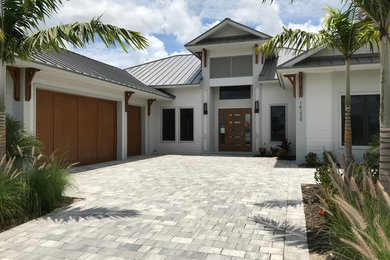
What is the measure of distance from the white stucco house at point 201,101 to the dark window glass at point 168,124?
58 mm

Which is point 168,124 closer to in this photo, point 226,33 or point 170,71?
point 170,71

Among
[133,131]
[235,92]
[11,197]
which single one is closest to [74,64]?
[133,131]

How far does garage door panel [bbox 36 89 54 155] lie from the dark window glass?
26.3 feet

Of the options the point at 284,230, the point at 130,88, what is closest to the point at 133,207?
the point at 284,230

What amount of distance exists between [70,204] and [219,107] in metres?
12.6

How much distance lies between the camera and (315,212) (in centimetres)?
509

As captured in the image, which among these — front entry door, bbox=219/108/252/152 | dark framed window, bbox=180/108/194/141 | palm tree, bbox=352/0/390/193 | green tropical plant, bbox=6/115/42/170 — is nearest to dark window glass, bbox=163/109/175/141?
dark framed window, bbox=180/108/194/141

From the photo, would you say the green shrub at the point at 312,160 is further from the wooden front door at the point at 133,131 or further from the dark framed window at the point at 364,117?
the wooden front door at the point at 133,131

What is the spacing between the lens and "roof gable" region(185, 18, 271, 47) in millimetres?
15936

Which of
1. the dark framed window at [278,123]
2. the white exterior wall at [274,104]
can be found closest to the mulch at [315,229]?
the white exterior wall at [274,104]

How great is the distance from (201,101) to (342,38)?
10453mm

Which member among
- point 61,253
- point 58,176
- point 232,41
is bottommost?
point 61,253

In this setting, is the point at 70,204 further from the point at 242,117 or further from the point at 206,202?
the point at 242,117

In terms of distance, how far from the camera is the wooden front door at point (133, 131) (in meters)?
15.3
